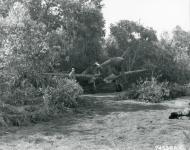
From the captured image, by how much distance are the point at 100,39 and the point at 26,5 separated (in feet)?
20.4

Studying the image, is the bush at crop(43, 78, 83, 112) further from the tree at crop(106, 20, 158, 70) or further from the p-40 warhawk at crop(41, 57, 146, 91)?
the tree at crop(106, 20, 158, 70)

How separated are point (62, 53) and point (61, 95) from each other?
529 centimetres

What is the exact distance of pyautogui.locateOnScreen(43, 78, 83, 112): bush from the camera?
1484cm

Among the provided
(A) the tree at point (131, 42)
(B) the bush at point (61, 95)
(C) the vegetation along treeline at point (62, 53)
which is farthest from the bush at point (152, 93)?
(A) the tree at point (131, 42)

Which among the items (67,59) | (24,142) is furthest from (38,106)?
(67,59)

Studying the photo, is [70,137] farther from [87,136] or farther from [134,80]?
[134,80]

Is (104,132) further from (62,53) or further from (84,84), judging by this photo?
(84,84)

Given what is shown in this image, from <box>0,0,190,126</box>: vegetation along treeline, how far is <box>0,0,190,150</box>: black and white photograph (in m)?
0.05

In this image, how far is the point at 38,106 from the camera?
14219 millimetres

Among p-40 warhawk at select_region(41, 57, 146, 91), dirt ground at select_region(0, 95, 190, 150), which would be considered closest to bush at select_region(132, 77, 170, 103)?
dirt ground at select_region(0, 95, 190, 150)

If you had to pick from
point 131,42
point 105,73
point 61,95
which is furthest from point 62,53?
point 131,42

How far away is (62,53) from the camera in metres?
20.6

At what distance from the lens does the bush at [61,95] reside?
14.8 meters

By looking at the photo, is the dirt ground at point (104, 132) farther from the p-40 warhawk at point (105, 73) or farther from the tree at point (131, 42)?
the tree at point (131, 42)
